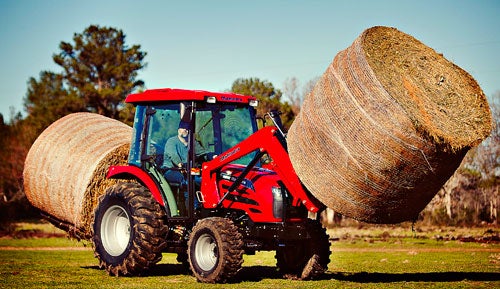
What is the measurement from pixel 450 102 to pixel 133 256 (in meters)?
5.49

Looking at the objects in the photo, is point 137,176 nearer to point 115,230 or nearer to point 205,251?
point 115,230

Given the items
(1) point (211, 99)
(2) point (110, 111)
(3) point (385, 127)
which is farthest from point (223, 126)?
(2) point (110, 111)

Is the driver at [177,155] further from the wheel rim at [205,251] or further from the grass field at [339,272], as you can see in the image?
the grass field at [339,272]

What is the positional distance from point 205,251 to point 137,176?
6.96ft

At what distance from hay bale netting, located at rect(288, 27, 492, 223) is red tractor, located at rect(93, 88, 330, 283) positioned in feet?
3.55

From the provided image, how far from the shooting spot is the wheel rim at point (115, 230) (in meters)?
13.6

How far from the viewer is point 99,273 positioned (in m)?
13.7

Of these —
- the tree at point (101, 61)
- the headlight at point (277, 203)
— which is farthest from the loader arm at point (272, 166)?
the tree at point (101, 61)

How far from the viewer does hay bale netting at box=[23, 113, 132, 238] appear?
1472cm

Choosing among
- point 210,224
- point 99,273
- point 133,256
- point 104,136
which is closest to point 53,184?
point 104,136

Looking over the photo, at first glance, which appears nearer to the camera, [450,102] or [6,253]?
[450,102]

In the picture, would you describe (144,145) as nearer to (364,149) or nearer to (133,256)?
(133,256)

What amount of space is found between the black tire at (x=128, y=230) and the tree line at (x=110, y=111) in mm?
24601

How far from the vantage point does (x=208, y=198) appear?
1253cm
